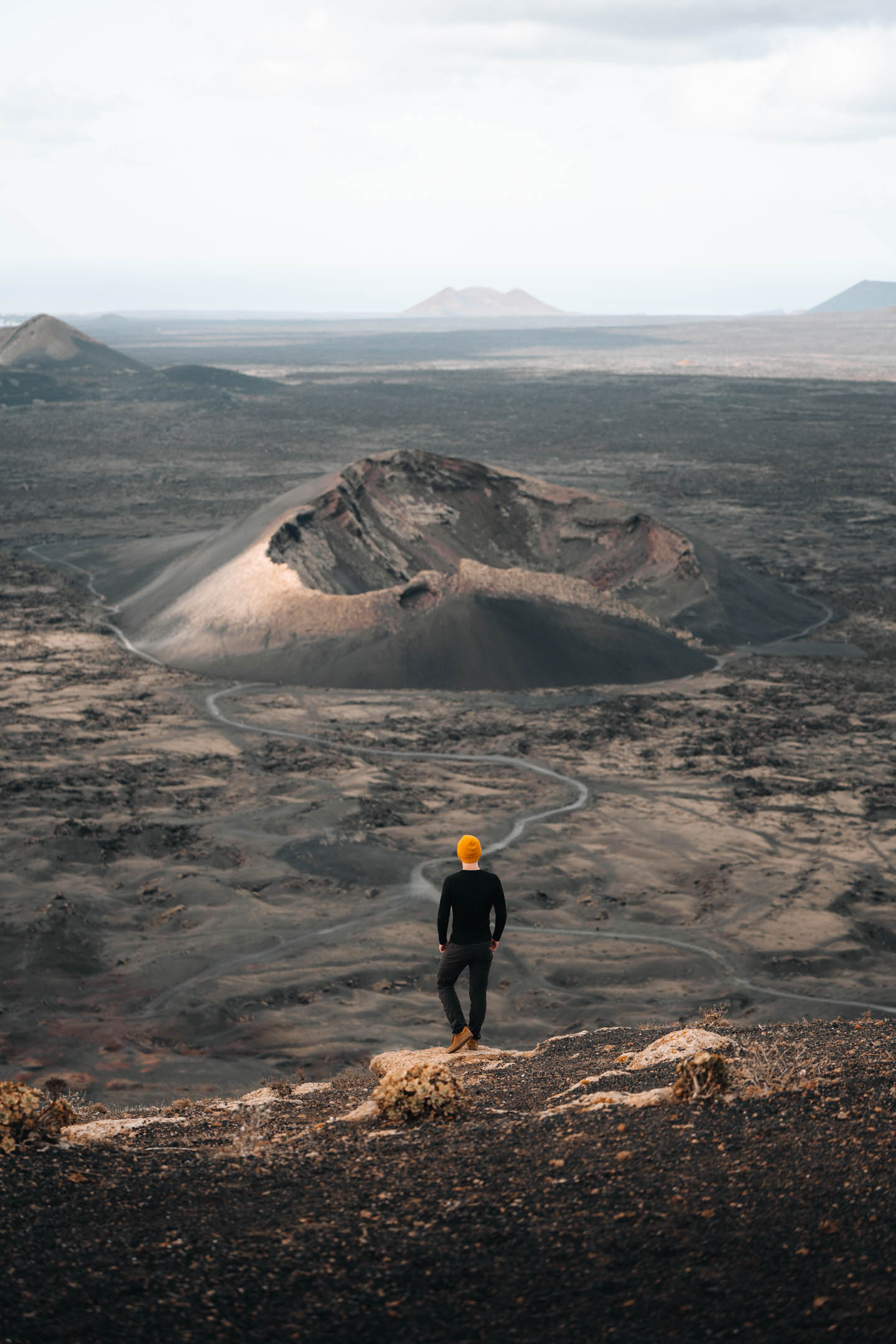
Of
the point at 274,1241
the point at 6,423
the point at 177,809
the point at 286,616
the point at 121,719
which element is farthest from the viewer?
the point at 6,423

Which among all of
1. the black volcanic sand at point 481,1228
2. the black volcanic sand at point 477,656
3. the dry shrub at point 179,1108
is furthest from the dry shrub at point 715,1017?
the black volcanic sand at point 477,656

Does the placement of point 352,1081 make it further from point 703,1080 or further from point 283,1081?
point 703,1080

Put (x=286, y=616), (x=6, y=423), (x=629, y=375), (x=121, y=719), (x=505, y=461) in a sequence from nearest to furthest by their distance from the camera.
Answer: (x=121, y=719) → (x=286, y=616) → (x=505, y=461) → (x=6, y=423) → (x=629, y=375)

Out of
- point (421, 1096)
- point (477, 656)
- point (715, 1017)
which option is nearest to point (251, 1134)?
point (421, 1096)

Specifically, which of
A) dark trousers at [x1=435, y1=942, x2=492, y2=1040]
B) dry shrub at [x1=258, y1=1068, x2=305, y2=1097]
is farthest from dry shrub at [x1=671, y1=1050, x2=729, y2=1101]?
dry shrub at [x1=258, y1=1068, x2=305, y2=1097]

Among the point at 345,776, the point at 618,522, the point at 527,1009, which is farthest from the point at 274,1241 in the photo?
the point at 618,522

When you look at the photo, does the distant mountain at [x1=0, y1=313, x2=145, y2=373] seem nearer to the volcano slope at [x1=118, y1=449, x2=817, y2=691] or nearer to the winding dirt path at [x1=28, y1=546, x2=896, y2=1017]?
the volcano slope at [x1=118, y1=449, x2=817, y2=691]

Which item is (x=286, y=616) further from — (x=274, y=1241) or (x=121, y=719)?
(x=274, y=1241)
